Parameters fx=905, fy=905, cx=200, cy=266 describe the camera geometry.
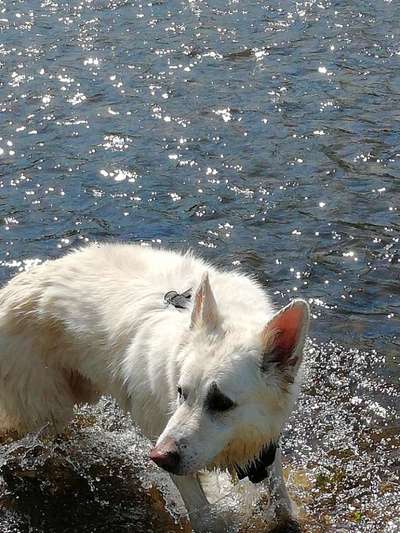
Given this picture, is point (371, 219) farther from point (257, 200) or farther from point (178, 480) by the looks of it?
point (178, 480)

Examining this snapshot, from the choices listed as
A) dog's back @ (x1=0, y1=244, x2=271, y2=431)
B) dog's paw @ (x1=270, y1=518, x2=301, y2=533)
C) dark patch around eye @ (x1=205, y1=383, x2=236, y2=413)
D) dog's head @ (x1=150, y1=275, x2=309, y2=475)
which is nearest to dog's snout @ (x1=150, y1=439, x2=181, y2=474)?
dog's head @ (x1=150, y1=275, x2=309, y2=475)

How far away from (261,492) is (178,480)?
94 centimetres

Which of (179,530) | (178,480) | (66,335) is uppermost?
(66,335)

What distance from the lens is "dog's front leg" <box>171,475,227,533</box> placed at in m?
5.45

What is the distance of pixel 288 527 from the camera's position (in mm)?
5918

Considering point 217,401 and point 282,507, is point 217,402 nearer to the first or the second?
point 217,401

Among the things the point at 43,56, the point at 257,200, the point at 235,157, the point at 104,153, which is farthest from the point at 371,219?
the point at 43,56

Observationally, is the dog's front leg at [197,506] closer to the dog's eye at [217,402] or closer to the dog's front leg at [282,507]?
the dog's front leg at [282,507]

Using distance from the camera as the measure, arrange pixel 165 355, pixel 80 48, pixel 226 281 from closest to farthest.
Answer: pixel 165 355
pixel 226 281
pixel 80 48

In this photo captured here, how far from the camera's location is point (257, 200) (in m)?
9.67

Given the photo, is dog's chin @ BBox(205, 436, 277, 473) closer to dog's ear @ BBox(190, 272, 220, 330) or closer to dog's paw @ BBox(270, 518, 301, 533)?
dog's ear @ BBox(190, 272, 220, 330)

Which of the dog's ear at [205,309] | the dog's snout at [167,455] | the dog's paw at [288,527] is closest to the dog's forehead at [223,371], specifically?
the dog's ear at [205,309]

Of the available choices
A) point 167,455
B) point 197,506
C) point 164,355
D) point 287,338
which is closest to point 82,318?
point 164,355

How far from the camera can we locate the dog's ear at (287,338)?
480cm
